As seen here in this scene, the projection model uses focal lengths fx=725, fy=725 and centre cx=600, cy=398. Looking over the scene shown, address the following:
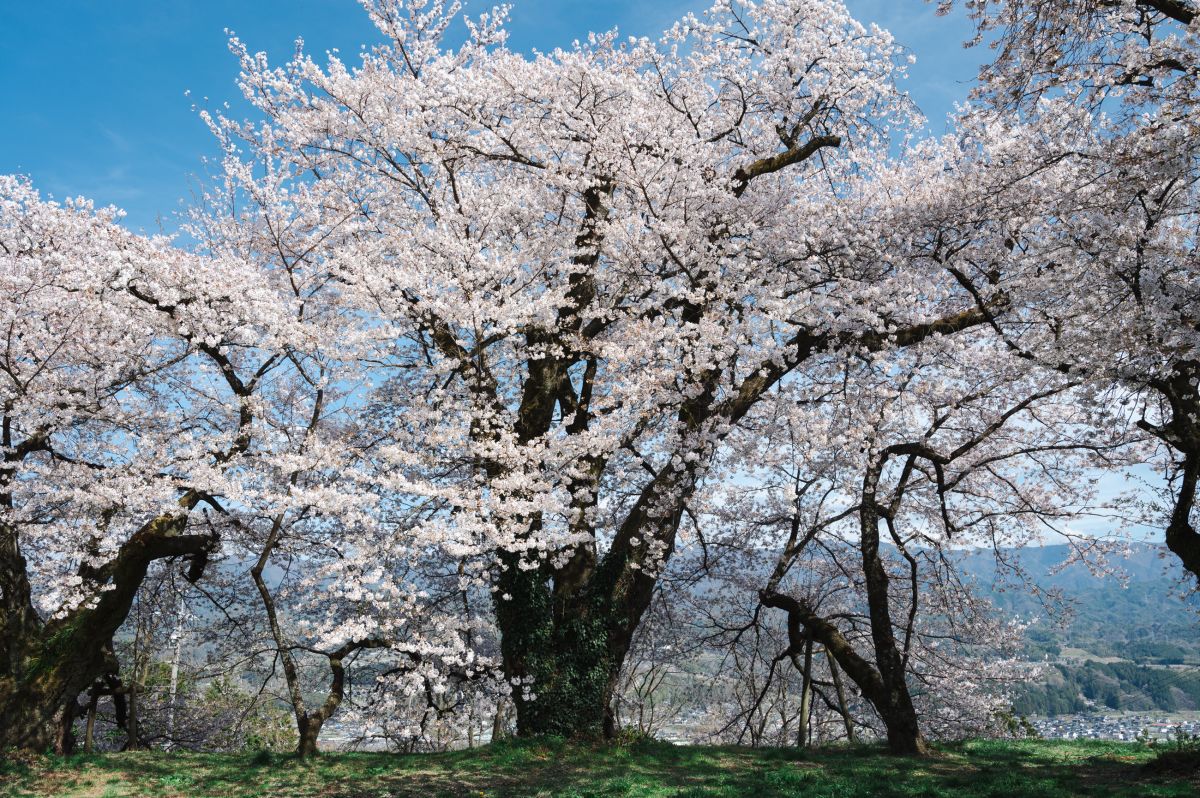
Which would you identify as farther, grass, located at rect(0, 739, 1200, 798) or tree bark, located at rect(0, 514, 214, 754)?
tree bark, located at rect(0, 514, 214, 754)

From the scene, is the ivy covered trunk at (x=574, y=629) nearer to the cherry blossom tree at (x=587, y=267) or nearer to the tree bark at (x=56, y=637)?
the cherry blossom tree at (x=587, y=267)

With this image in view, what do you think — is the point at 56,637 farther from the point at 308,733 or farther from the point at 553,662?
the point at 553,662

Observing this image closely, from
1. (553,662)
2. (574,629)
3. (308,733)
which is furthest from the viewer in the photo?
(574,629)

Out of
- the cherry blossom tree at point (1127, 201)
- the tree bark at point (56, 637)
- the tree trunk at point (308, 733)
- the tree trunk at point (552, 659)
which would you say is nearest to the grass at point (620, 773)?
the tree trunk at point (308, 733)

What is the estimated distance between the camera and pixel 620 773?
9.58 m

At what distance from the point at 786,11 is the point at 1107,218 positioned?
331 inches

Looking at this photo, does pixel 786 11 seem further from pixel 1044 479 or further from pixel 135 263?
pixel 135 263

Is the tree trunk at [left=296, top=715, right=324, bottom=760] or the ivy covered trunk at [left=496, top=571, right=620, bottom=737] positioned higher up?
the ivy covered trunk at [left=496, top=571, right=620, bottom=737]

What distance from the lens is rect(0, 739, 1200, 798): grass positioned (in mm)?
8148

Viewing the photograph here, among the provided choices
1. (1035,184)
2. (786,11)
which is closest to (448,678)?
(1035,184)

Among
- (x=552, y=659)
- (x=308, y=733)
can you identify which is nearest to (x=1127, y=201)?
(x=552, y=659)

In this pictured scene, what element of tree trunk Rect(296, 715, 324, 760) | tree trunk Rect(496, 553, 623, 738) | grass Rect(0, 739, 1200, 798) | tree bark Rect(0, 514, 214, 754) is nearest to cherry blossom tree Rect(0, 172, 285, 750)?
tree bark Rect(0, 514, 214, 754)

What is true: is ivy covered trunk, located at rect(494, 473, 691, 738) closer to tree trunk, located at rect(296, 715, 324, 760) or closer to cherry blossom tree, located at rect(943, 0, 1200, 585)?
tree trunk, located at rect(296, 715, 324, 760)

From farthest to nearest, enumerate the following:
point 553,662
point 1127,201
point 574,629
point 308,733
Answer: point 574,629 < point 553,662 < point 308,733 < point 1127,201
